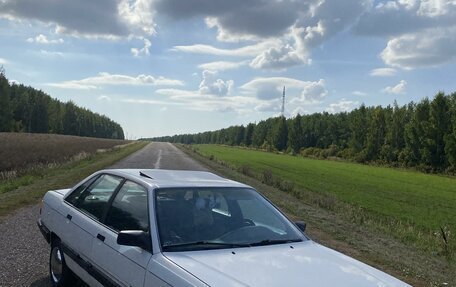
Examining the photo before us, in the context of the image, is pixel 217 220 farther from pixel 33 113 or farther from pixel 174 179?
pixel 33 113

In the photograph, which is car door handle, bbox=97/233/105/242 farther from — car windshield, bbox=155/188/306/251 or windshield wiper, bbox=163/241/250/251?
windshield wiper, bbox=163/241/250/251

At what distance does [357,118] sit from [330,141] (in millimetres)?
15647

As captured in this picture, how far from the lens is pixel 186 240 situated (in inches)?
150

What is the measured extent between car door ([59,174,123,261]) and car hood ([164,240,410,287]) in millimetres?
1523

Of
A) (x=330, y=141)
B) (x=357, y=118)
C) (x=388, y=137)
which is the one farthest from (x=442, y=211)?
(x=330, y=141)

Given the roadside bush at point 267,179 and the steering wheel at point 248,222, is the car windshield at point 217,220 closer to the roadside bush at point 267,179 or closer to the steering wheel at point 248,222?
the steering wheel at point 248,222

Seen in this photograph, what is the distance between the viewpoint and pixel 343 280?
326cm

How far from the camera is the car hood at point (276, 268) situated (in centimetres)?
312

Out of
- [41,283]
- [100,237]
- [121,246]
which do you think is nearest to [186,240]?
[121,246]

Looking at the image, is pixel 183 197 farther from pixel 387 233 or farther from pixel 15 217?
pixel 387 233

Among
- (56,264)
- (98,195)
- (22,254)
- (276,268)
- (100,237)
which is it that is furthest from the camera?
(22,254)

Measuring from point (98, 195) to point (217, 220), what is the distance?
1652 mm

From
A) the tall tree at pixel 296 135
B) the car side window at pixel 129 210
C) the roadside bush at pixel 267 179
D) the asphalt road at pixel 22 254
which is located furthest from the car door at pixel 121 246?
the tall tree at pixel 296 135

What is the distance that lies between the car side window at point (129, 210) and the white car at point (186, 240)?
0.04ft
